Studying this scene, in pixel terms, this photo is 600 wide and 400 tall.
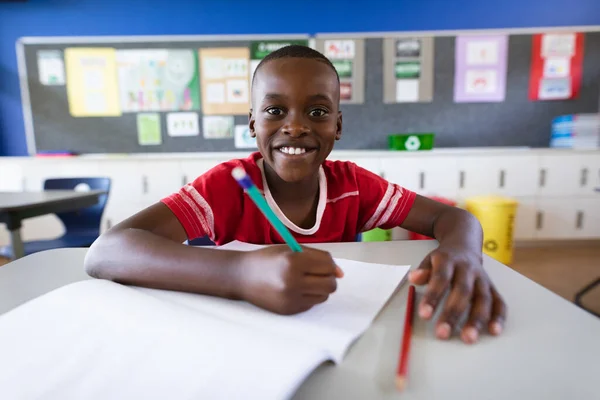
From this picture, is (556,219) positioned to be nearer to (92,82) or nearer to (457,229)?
(457,229)

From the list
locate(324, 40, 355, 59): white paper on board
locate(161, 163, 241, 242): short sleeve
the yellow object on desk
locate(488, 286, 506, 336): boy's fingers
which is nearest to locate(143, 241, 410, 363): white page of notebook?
locate(488, 286, 506, 336): boy's fingers

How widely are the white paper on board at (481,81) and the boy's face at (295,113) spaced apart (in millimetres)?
2461

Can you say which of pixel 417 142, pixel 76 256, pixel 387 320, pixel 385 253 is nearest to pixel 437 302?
pixel 387 320

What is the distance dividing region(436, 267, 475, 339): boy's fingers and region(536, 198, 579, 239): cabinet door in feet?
8.83

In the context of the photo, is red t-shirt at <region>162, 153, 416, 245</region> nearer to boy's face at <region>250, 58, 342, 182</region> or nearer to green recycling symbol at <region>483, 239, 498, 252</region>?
boy's face at <region>250, 58, 342, 182</region>

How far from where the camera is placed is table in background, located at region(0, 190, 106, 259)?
1.34m

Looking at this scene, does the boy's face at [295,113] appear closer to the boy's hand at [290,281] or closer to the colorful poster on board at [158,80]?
the boy's hand at [290,281]

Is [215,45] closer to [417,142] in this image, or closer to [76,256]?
[417,142]

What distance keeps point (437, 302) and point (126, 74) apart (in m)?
3.00

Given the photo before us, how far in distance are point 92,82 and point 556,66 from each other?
11.6 feet

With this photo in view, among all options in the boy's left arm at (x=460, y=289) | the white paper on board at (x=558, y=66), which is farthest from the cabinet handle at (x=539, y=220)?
the boy's left arm at (x=460, y=289)

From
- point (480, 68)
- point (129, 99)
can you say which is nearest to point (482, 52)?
point (480, 68)

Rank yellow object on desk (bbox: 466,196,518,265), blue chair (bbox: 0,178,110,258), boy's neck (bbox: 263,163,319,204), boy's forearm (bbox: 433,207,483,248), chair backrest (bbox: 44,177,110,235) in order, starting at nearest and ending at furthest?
boy's forearm (bbox: 433,207,483,248) < boy's neck (bbox: 263,163,319,204) < blue chair (bbox: 0,178,110,258) < chair backrest (bbox: 44,177,110,235) < yellow object on desk (bbox: 466,196,518,265)

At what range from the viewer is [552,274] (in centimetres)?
217
